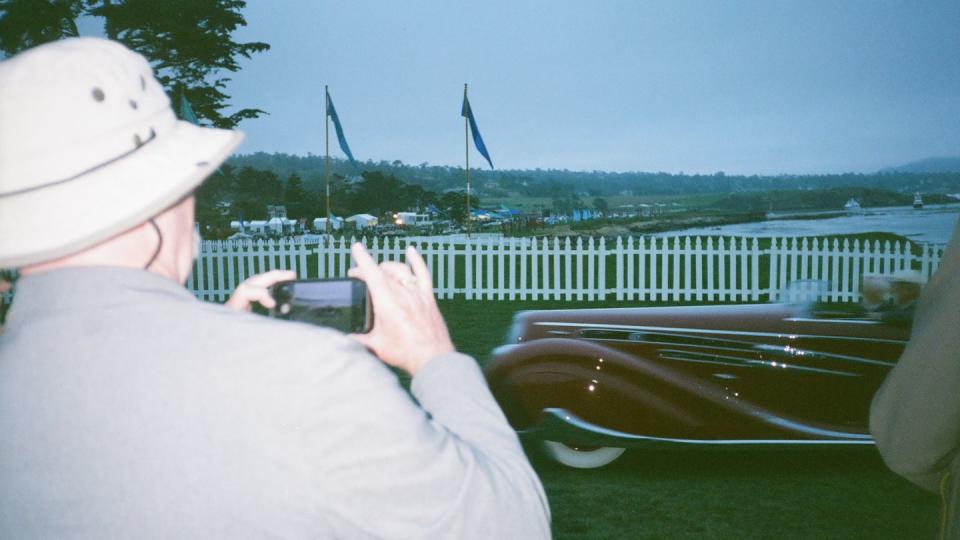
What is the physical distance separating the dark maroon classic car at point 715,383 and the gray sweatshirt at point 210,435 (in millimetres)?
3767

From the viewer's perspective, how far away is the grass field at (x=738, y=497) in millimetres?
4094

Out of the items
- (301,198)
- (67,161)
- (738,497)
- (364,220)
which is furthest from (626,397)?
(301,198)

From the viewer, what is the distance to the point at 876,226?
16312mm

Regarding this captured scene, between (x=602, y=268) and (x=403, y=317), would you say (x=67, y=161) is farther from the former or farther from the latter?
(x=602, y=268)

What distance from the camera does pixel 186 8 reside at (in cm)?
1706

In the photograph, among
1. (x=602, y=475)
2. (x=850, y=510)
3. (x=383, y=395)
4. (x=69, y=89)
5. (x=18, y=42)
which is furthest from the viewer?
(x=18, y=42)

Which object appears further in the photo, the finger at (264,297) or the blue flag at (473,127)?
the blue flag at (473,127)

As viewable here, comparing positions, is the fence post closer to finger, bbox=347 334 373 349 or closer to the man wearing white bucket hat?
finger, bbox=347 334 373 349

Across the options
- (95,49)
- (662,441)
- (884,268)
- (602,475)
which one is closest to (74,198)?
(95,49)

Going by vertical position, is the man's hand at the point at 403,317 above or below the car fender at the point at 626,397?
above

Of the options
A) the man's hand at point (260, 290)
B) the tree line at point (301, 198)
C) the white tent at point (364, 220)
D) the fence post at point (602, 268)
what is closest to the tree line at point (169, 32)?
the tree line at point (301, 198)

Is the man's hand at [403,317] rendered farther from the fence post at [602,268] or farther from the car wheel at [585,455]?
the fence post at [602,268]

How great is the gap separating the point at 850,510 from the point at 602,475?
149cm

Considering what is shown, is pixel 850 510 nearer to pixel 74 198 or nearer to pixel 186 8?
pixel 74 198
